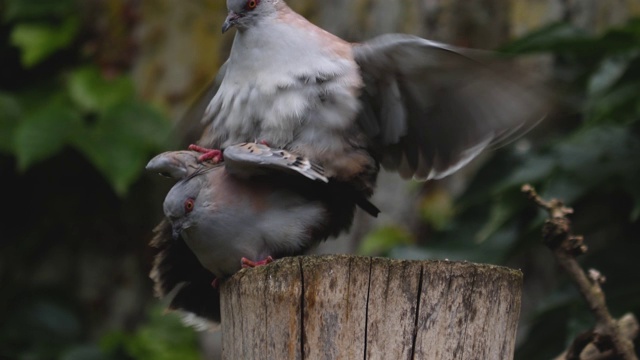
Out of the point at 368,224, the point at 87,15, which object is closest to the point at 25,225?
the point at 87,15

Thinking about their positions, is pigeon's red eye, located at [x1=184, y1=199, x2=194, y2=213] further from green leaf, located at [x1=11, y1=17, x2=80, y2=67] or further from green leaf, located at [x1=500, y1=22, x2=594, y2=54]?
green leaf, located at [x1=11, y1=17, x2=80, y2=67]

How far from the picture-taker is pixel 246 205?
3.12 metres

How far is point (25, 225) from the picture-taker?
6215 millimetres

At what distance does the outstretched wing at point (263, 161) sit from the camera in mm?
3041

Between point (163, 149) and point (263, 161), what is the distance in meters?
2.55

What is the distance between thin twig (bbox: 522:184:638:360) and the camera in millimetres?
3117

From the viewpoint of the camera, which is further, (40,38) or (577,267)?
(40,38)

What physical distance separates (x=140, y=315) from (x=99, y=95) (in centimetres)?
132

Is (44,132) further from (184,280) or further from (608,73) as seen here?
(608,73)

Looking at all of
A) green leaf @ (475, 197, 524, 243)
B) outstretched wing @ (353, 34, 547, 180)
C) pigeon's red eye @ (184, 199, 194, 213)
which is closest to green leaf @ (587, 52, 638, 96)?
green leaf @ (475, 197, 524, 243)

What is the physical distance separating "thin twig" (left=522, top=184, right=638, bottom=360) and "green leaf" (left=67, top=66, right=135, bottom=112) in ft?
10.0

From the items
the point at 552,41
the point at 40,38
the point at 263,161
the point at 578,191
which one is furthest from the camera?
the point at 40,38

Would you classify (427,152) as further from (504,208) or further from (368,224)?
(368,224)

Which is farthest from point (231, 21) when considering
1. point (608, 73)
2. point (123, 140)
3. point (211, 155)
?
point (123, 140)
